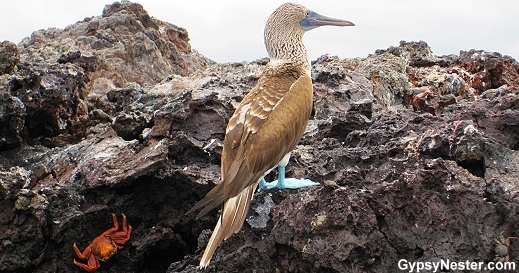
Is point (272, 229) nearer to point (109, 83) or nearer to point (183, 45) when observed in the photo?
point (109, 83)

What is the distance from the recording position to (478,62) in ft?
33.8

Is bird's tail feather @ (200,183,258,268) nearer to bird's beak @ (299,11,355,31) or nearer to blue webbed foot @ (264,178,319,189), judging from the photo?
blue webbed foot @ (264,178,319,189)

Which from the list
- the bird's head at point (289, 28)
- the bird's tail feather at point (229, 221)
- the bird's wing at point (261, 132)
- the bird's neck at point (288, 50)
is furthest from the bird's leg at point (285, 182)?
the bird's head at point (289, 28)

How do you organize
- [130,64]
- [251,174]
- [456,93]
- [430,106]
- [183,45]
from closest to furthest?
[251,174]
[430,106]
[456,93]
[130,64]
[183,45]

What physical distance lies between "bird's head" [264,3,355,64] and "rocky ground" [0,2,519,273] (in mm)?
748

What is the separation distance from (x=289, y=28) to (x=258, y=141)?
85.3 inches

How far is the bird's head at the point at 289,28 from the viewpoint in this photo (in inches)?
279

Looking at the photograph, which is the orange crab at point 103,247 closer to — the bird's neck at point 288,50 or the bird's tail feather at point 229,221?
the bird's tail feather at point 229,221

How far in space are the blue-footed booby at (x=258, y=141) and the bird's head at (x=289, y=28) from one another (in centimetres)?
36

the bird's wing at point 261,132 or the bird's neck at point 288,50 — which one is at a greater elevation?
the bird's neck at point 288,50

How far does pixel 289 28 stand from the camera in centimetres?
721

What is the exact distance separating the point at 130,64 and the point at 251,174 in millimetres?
7977

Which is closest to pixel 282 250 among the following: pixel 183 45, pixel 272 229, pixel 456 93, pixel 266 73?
pixel 272 229

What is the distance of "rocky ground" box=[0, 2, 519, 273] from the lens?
4555mm
